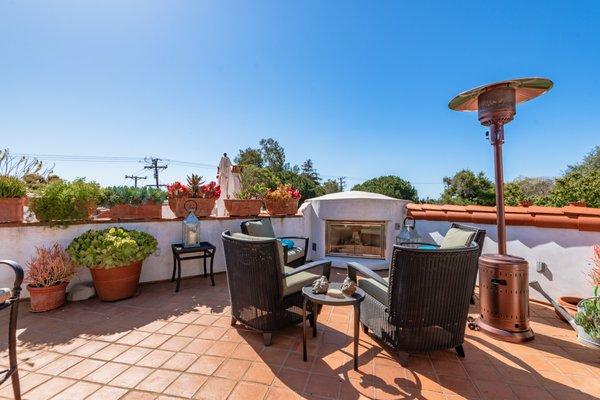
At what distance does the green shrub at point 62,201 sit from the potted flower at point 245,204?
6.69 feet

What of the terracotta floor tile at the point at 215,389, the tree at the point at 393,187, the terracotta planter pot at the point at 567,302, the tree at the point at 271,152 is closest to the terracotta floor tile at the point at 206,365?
the terracotta floor tile at the point at 215,389

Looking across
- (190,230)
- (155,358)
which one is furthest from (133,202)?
(155,358)

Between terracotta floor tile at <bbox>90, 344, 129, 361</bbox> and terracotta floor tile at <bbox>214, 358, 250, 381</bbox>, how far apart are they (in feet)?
3.17

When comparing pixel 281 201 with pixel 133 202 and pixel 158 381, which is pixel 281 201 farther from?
pixel 158 381

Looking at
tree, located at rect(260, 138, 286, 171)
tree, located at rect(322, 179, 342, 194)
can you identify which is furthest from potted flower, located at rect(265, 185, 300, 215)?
tree, located at rect(322, 179, 342, 194)

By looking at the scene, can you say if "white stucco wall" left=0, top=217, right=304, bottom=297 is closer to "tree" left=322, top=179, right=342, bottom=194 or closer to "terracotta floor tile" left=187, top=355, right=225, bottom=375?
"terracotta floor tile" left=187, top=355, right=225, bottom=375

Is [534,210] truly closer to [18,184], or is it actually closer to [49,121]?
[18,184]

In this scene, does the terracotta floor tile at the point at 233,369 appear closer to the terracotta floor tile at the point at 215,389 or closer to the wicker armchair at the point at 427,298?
the terracotta floor tile at the point at 215,389

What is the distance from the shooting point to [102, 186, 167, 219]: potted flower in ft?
12.7

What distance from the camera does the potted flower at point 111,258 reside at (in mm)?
3130

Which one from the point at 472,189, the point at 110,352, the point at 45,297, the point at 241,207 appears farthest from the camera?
the point at 472,189

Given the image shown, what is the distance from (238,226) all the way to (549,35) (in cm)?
734

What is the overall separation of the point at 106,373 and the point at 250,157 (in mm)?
29938

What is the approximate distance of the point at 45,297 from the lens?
9.75ft
